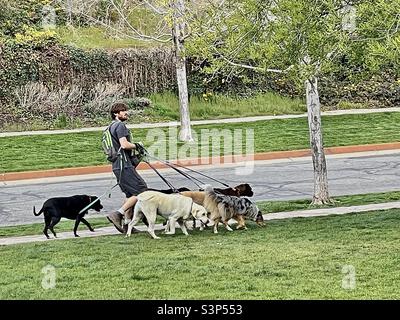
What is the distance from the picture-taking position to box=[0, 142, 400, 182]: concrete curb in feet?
64.1

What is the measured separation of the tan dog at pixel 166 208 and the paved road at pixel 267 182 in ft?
11.4

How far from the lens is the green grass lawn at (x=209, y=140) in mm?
20759

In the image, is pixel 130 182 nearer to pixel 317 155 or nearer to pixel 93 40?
pixel 317 155

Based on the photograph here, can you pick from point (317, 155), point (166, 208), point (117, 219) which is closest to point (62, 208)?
point (117, 219)

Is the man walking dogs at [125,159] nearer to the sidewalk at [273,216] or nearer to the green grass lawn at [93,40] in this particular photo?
the sidewalk at [273,216]

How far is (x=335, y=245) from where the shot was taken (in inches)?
394

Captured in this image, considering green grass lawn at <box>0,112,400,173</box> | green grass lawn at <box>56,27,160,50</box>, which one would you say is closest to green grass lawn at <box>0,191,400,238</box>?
green grass lawn at <box>0,112,400,173</box>

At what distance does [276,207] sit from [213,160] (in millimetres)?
6425

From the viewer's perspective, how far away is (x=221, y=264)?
898cm

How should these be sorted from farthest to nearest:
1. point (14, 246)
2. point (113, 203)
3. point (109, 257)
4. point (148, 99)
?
point (148, 99)
point (113, 203)
point (14, 246)
point (109, 257)

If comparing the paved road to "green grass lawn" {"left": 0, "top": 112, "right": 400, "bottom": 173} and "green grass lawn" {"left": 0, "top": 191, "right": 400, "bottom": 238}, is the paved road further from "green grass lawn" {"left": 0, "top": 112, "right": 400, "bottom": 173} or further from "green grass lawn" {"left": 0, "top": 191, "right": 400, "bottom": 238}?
"green grass lawn" {"left": 0, "top": 112, "right": 400, "bottom": 173}
